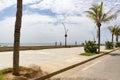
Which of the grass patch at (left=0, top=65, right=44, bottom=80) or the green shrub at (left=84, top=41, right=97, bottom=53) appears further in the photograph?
the green shrub at (left=84, top=41, right=97, bottom=53)

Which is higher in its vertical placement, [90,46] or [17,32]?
[17,32]

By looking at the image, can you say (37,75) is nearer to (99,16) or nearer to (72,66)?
(72,66)

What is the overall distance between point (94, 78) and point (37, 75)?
104 inches

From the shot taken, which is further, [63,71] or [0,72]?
[63,71]

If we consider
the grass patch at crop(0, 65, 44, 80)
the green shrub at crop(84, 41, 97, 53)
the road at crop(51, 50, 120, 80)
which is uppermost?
the green shrub at crop(84, 41, 97, 53)

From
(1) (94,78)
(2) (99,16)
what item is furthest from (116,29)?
(1) (94,78)

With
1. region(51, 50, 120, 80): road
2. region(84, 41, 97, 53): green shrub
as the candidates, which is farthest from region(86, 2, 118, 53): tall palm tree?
region(51, 50, 120, 80): road

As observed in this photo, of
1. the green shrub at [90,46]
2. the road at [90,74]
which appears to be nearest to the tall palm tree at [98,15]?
the green shrub at [90,46]

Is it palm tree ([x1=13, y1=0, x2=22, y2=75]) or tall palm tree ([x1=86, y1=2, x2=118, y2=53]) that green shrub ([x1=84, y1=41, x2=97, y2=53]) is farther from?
palm tree ([x1=13, y1=0, x2=22, y2=75])

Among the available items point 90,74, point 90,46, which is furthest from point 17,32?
point 90,46

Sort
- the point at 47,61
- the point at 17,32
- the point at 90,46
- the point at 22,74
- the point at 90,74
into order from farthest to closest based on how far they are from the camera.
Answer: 1. the point at 90,46
2. the point at 47,61
3. the point at 90,74
4. the point at 17,32
5. the point at 22,74

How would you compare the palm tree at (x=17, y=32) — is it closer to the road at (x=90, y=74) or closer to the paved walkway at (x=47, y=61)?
the road at (x=90, y=74)

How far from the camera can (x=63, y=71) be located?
1672 centimetres

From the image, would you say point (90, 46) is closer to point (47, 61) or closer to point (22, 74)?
point (47, 61)
